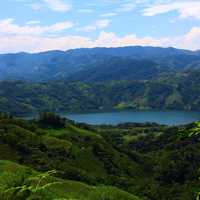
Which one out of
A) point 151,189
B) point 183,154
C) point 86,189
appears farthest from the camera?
point 183,154

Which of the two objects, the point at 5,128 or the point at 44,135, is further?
the point at 44,135

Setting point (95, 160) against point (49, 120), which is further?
point (49, 120)

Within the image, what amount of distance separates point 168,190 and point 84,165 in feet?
90.3

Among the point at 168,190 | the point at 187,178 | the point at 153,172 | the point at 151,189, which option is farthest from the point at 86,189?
the point at 153,172

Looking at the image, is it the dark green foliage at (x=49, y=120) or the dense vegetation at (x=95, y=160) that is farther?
the dark green foliage at (x=49, y=120)

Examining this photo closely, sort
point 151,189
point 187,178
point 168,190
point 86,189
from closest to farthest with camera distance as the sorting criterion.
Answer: point 86,189
point 151,189
point 168,190
point 187,178

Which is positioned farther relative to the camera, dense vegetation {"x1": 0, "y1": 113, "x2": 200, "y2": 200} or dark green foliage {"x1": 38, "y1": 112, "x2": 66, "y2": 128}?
dark green foliage {"x1": 38, "y1": 112, "x2": 66, "y2": 128}

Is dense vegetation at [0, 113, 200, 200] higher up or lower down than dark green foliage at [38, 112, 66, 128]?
lower down

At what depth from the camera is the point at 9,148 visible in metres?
118

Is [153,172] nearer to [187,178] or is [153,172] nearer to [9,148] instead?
[187,178]

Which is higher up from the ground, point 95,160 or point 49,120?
point 49,120

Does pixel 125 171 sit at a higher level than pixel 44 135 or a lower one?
lower

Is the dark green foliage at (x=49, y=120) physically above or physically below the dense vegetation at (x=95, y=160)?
above

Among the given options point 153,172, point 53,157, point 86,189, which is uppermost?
point 86,189
